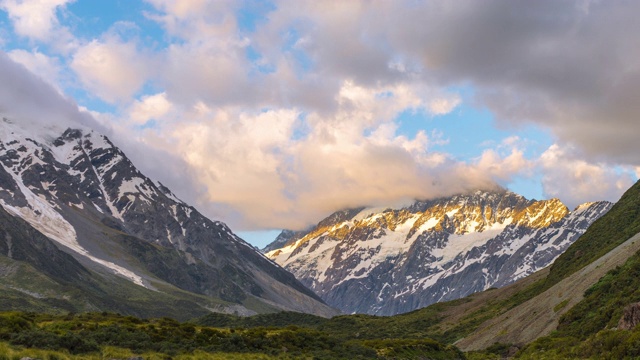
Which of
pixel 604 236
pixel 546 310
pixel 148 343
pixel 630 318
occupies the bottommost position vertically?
pixel 148 343

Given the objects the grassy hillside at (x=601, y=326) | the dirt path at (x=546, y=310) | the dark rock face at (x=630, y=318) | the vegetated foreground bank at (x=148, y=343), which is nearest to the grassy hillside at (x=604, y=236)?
the dirt path at (x=546, y=310)

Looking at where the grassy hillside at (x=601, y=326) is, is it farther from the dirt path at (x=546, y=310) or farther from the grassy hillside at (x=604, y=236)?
the grassy hillside at (x=604, y=236)

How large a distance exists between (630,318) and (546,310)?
4760cm

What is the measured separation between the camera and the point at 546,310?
105 m

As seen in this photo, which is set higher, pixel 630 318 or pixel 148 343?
pixel 630 318

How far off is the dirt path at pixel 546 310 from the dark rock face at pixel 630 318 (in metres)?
30.3

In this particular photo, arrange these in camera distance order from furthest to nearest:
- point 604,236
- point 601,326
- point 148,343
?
1. point 604,236
2. point 601,326
3. point 148,343

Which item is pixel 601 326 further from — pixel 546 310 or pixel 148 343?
pixel 148 343

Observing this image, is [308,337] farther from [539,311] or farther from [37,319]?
[539,311]

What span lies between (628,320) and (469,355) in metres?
48.0

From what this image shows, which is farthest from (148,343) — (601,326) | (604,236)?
(604,236)

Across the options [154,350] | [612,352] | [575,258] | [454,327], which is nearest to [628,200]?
[575,258]

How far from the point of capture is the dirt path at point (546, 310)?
312 ft

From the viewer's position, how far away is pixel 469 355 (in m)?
104
